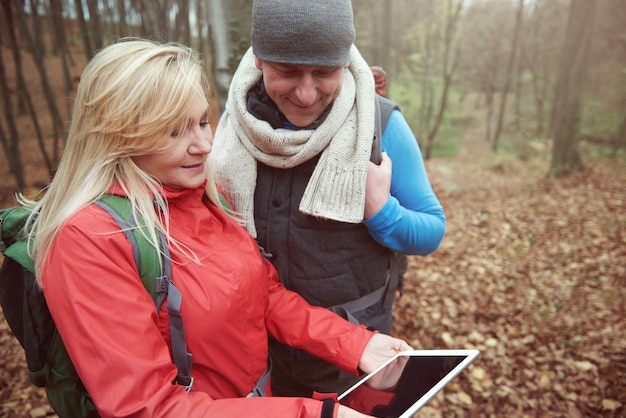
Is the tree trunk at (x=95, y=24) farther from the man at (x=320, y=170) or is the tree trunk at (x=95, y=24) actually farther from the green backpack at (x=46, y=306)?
the green backpack at (x=46, y=306)

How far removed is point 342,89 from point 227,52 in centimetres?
236

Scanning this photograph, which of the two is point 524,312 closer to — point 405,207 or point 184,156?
point 405,207

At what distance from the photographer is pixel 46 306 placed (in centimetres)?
131

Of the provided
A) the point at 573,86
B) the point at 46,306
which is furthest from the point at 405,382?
the point at 573,86

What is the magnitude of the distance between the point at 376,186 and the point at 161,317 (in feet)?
3.34

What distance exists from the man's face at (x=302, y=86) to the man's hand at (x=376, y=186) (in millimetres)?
359

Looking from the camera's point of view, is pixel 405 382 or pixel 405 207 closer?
pixel 405 382

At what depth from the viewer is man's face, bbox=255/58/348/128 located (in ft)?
5.29

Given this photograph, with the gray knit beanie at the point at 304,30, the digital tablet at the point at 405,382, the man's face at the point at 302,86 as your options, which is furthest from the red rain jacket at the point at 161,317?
the gray knit beanie at the point at 304,30

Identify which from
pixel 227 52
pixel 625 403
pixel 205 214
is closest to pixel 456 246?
pixel 625 403

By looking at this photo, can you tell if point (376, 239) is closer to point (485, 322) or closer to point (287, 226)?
point (287, 226)

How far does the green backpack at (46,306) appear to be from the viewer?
50.2 inches

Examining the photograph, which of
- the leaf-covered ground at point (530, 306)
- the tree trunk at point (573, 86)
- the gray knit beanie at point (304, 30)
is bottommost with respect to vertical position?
the leaf-covered ground at point (530, 306)

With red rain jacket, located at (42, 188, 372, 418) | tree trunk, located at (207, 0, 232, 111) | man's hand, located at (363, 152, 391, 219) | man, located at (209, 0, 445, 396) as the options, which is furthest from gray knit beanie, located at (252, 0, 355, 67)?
tree trunk, located at (207, 0, 232, 111)
